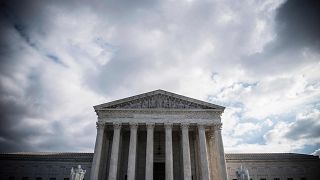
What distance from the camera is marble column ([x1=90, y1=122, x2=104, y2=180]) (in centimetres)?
2908

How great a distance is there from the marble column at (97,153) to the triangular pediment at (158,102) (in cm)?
274

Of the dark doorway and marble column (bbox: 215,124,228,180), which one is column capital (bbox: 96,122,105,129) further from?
marble column (bbox: 215,124,228,180)

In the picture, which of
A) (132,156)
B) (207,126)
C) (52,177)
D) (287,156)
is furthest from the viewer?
(287,156)

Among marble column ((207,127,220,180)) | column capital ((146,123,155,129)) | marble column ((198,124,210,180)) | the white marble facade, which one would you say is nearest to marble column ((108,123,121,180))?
the white marble facade

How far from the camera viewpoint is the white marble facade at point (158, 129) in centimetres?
3041

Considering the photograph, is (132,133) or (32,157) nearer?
(132,133)

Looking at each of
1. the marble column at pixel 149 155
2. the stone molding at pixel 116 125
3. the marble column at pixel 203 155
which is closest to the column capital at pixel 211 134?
the marble column at pixel 203 155

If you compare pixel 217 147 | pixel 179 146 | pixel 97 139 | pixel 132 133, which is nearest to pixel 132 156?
pixel 132 133

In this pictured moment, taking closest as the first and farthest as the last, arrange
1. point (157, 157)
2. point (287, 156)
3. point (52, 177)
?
point (157, 157) < point (52, 177) < point (287, 156)

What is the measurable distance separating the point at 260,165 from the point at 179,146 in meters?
15.2

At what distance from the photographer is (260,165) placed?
41.1m

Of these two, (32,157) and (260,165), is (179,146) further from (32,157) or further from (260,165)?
(32,157)

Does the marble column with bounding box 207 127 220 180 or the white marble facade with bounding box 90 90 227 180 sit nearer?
the white marble facade with bounding box 90 90 227 180

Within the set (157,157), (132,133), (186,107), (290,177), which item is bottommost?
(290,177)
